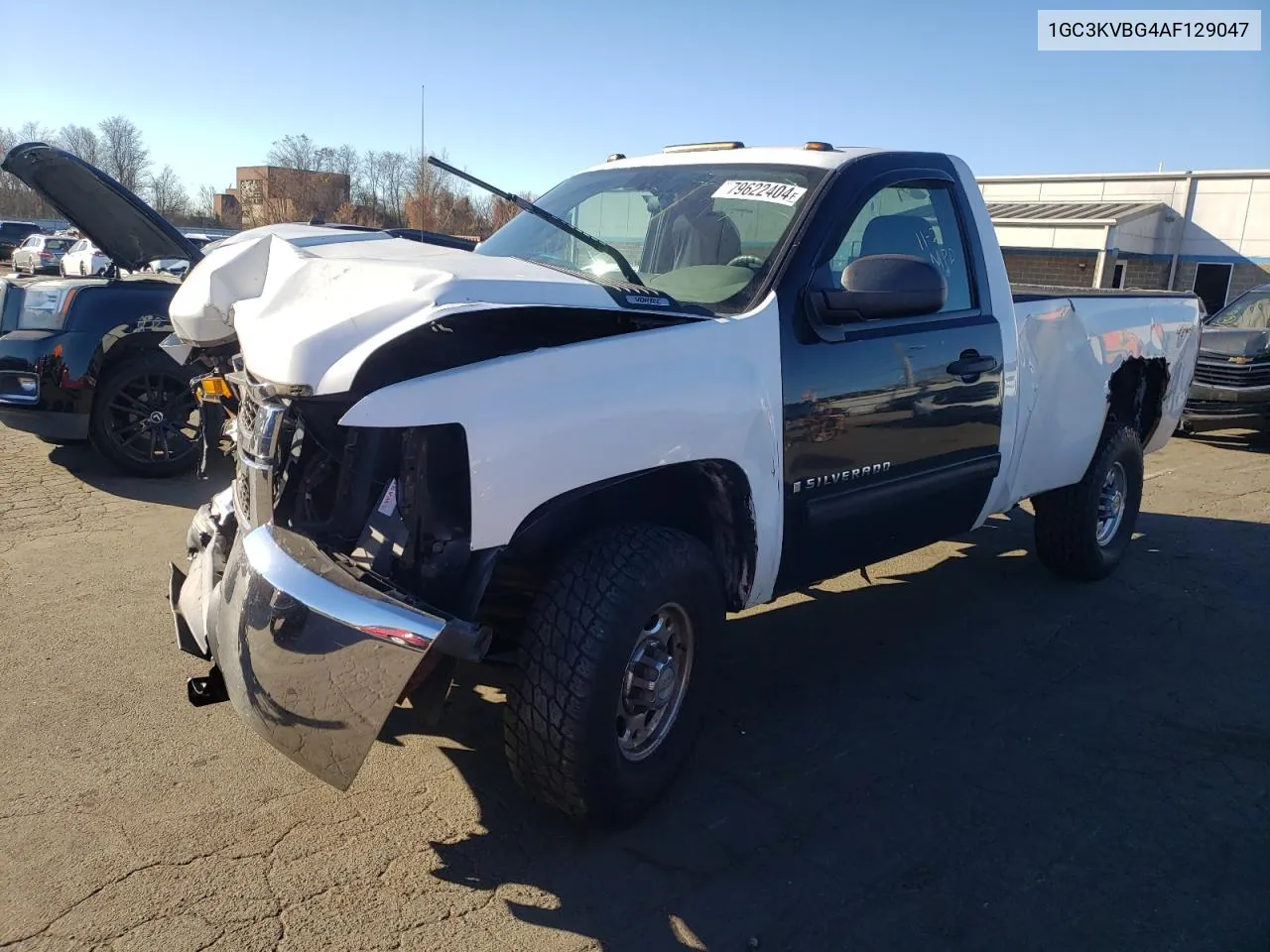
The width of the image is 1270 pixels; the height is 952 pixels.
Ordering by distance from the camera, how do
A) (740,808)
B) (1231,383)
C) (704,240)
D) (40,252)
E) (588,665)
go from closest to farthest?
(588,665) < (740,808) < (704,240) < (1231,383) < (40,252)

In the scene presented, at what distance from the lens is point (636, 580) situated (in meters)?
2.78

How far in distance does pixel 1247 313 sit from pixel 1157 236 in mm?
14356

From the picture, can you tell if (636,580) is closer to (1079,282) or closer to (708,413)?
(708,413)

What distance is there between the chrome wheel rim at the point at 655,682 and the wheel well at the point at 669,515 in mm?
308

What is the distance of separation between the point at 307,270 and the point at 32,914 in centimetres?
189

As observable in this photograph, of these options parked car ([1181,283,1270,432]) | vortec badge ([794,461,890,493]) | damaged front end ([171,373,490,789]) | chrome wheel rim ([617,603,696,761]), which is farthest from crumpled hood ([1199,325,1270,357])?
damaged front end ([171,373,490,789])

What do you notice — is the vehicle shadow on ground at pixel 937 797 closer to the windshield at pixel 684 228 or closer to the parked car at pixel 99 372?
the windshield at pixel 684 228

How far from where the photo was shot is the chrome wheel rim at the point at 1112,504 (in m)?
5.61

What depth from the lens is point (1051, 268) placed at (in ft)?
77.3

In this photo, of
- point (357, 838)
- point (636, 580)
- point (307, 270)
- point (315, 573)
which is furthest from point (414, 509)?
point (357, 838)

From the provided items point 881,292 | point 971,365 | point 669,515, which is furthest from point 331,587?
point 971,365

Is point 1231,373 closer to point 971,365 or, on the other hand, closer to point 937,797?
point 971,365

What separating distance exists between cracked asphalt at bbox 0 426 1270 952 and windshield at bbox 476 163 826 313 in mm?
1695

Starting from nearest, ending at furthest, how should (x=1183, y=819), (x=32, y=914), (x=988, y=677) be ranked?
(x=32, y=914)
(x=1183, y=819)
(x=988, y=677)
